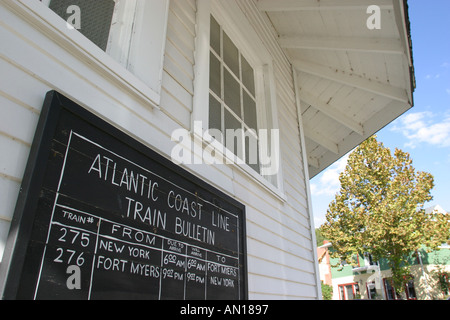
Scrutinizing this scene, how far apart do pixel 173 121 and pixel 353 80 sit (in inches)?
128

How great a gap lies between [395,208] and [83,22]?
1515 centimetres

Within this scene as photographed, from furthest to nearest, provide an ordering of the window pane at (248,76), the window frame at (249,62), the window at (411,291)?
the window at (411,291), the window pane at (248,76), the window frame at (249,62)

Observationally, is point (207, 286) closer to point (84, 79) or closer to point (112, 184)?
point (112, 184)

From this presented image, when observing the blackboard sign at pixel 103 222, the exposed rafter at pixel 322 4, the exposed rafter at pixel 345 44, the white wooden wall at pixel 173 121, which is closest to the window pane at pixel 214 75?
the white wooden wall at pixel 173 121

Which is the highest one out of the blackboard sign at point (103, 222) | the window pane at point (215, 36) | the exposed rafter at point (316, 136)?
the exposed rafter at point (316, 136)

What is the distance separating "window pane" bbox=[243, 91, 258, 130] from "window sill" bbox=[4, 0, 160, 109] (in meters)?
1.47

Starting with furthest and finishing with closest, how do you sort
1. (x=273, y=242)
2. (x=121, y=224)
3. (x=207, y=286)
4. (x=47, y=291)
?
(x=273, y=242)
(x=207, y=286)
(x=121, y=224)
(x=47, y=291)

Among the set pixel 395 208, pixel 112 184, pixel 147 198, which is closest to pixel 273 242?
pixel 147 198

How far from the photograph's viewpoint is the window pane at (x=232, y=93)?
2757 mm

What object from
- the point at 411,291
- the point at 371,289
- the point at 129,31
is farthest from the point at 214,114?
the point at 371,289

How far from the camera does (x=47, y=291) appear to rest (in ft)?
3.20

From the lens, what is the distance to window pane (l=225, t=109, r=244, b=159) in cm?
260

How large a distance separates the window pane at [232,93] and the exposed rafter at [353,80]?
1.91 metres
